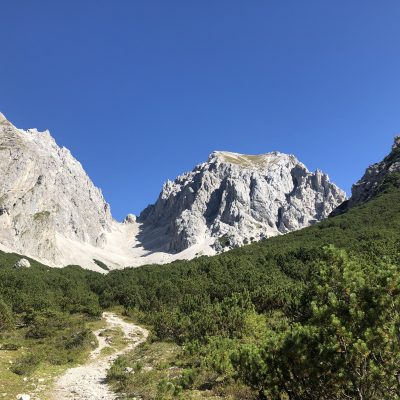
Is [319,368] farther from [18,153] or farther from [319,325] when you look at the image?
[18,153]

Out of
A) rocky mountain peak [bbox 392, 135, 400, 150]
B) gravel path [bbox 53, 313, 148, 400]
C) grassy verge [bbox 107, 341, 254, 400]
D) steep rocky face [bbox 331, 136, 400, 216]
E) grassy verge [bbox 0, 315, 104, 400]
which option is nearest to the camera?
grassy verge [bbox 107, 341, 254, 400]

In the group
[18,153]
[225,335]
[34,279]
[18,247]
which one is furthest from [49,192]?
[225,335]

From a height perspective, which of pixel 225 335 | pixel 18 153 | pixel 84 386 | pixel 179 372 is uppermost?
pixel 18 153

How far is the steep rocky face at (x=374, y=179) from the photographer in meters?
136

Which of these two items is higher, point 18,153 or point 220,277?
point 18,153

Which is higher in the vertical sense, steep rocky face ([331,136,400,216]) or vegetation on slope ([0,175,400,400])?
steep rocky face ([331,136,400,216])

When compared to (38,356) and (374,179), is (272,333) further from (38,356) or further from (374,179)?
(374,179)

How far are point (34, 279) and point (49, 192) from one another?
490 ft

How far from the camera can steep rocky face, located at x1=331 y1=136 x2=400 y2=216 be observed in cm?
13625

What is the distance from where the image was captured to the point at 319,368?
30.3 feet

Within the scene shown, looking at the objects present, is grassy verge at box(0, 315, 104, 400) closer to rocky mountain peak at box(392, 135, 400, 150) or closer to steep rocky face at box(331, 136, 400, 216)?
steep rocky face at box(331, 136, 400, 216)

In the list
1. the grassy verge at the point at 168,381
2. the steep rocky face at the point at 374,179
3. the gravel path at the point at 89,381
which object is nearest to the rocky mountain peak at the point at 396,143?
the steep rocky face at the point at 374,179

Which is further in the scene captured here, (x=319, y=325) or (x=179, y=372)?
(x=179, y=372)

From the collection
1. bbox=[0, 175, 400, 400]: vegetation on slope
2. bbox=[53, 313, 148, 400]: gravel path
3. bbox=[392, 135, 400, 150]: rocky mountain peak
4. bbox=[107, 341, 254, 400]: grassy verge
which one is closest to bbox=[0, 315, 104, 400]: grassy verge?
bbox=[53, 313, 148, 400]: gravel path
